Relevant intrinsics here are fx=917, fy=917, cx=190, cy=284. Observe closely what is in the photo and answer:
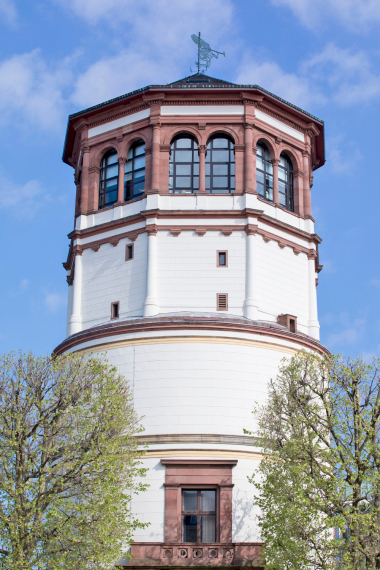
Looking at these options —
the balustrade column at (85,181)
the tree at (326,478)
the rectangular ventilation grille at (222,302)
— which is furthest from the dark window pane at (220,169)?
the tree at (326,478)

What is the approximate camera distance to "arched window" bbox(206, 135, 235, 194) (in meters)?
47.0

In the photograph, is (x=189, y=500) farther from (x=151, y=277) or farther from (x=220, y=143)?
(x=220, y=143)

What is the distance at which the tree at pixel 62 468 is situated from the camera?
3175cm

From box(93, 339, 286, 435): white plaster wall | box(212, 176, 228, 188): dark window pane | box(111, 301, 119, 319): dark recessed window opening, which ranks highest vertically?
box(212, 176, 228, 188): dark window pane

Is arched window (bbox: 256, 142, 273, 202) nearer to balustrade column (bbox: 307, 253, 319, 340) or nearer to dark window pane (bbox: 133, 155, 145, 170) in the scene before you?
balustrade column (bbox: 307, 253, 319, 340)

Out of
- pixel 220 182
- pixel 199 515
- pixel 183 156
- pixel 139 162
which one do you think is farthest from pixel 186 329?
pixel 139 162

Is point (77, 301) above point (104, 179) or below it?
below

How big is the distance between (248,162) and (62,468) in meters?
19.7

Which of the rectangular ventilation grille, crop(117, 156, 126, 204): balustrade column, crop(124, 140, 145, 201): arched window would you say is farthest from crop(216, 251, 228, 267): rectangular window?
crop(117, 156, 126, 204): balustrade column

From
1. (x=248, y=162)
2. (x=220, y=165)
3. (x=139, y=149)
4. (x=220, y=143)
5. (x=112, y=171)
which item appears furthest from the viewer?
(x=112, y=171)

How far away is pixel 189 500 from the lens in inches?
Answer: 1542

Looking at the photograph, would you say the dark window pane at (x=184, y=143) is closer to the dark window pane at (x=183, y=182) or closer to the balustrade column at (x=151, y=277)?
the dark window pane at (x=183, y=182)

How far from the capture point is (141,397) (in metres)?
40.7

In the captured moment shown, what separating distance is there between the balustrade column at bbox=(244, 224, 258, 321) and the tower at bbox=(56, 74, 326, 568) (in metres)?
0.06
